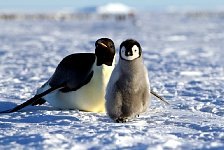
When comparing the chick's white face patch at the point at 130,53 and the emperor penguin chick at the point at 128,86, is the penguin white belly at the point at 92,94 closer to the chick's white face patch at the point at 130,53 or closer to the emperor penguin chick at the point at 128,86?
the emperor penguin chick at the point at 128,86

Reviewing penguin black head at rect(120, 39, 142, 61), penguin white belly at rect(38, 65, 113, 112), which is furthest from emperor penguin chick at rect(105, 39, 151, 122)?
penguin white belly at rect(38, 65, 113, 112)

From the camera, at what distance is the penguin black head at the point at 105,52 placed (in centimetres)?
397

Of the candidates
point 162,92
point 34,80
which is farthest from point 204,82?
point 34,80

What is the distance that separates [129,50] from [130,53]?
21 mm

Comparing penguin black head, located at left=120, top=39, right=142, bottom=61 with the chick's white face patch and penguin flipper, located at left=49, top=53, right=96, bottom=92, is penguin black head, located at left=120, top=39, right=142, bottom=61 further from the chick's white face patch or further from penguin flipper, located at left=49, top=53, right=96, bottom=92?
penguin flipper, located at left=49, top=53, right=96, bottom=92

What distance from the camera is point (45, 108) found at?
448 cm

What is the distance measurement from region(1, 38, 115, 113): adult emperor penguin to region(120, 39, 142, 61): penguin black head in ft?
1.22

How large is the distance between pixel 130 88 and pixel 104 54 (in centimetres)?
51

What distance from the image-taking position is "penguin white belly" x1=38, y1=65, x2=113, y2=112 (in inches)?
159

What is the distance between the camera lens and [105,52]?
4.04 meters

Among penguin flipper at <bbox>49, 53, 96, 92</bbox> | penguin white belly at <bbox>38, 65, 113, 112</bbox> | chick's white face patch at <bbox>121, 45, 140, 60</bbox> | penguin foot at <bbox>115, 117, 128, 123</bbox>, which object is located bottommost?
penguin foot at <bbox>115, 117, 128, 123</bbox>

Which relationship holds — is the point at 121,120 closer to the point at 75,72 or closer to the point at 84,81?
the point at 84,81

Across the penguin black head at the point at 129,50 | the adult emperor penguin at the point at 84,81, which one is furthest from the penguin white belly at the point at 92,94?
the penguin black head at the point at 129,50

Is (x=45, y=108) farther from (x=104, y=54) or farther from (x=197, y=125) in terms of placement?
(x=197, y=125)
